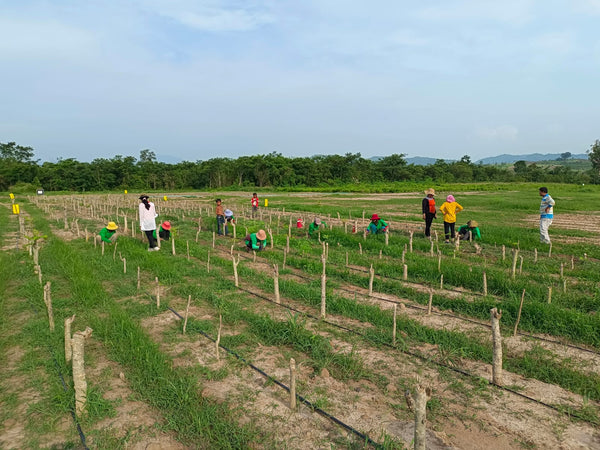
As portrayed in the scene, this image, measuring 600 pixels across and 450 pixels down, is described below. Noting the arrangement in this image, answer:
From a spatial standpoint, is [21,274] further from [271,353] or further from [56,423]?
[271,353]

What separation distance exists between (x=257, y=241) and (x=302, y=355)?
5984 mm

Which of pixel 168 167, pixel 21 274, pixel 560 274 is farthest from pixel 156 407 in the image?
pixel 168 167

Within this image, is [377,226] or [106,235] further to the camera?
[377,226]

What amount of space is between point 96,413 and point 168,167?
57882 millimetres

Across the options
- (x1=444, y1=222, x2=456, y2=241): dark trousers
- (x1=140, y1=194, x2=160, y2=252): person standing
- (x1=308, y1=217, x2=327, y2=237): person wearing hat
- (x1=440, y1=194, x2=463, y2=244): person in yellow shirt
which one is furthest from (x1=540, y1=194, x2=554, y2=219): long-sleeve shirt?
(x1=140, y1=194, x2=160, y2=252): person standing

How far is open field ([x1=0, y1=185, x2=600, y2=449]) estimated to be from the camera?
3.53 m

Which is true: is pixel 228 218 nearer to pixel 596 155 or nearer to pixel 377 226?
pixel 377 226

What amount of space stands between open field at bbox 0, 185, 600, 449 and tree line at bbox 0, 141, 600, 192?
46.3m

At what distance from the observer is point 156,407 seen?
151 inches

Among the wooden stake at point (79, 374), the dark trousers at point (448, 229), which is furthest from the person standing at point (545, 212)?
the wooden stake at point (79, 374)

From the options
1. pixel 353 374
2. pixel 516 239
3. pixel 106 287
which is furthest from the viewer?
pixel 516 239

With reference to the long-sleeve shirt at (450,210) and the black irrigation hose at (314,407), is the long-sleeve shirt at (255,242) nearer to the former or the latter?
the black irrigation hose at (314,407)

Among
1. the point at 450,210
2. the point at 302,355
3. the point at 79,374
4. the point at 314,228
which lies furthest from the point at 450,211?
the point at 79,374

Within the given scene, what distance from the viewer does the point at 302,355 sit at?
4.94m
